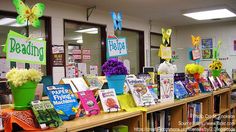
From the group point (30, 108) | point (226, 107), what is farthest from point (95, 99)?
point (226, 107)

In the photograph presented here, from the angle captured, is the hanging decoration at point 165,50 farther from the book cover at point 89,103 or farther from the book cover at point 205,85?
the book cover at point 89,103

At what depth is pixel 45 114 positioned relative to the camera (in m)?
1.25

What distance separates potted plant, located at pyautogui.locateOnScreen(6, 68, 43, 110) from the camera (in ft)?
4.08

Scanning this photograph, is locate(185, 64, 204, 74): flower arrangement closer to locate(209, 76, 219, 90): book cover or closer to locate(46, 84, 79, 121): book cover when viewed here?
locate(209, 76, 219, 90): book cover

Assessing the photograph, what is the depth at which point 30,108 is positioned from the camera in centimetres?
126

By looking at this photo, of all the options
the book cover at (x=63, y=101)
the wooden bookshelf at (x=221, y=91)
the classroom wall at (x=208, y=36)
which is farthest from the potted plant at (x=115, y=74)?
the classroom wall at (x=208, y=36)

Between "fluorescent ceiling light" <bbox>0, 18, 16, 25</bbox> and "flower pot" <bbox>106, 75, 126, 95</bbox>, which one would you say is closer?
"flower pot" <bbox>106, 75, 126, 95</bbox>

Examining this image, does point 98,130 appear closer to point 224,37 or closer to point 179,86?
point 179,86

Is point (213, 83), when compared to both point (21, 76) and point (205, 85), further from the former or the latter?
point (21, 76)

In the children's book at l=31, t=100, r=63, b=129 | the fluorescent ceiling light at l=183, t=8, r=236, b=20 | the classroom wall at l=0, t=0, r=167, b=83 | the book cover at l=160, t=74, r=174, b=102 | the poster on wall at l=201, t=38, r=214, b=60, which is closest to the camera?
the children's book at l=31, t=100, r=63, b=129

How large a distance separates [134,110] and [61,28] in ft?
10.2

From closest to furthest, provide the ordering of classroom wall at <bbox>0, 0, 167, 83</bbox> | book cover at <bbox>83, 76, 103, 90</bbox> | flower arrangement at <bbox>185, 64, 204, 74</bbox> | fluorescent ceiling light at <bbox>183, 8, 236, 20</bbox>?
book cover at <bbox>83, 76, 103, 90</bbox> < flower arrangement at <bbox>185, 64, 204, 74</bbox> < classroom wall at <bbox>0, 0, 167, 83</bbox> < fluorescent ceiling light at <bbox>183, 8, 236, 20</bbox>

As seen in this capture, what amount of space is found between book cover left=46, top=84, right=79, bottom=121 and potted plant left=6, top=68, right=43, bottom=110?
159 mm

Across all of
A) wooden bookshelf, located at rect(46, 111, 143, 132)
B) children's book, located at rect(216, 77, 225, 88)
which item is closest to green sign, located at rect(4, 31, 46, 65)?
wooden bookshelf, located at rect(46, 111, 143, 132)
